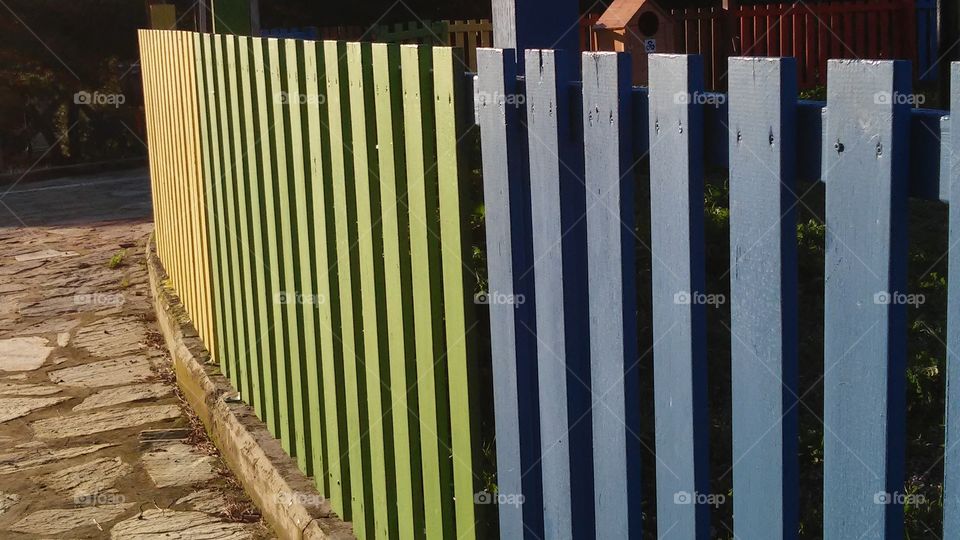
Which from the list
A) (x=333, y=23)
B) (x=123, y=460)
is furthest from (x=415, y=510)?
(x=333, y=23)

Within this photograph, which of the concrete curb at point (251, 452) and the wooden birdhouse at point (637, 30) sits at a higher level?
the wooden birdhouse at point (637, 30)

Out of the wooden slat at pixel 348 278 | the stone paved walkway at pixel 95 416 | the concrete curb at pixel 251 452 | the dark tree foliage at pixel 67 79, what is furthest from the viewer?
the dark tree foliage at pixel 67 79

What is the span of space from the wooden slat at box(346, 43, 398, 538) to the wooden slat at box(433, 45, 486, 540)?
392 millimetres

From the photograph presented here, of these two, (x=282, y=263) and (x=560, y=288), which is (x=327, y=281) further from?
(x=560, y=288)

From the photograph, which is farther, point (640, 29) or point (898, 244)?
point (640, 29)

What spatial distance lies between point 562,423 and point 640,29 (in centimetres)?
1070

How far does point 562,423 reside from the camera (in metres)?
2.30

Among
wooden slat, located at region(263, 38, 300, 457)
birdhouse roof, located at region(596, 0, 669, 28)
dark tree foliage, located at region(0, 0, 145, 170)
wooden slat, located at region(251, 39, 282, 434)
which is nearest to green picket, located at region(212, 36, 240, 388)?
wooden slat, located at region(251, 39, 282, 434)

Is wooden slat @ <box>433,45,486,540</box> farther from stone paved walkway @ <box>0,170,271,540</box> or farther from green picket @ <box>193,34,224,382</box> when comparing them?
green picket @ <box>193,34,224,382</box>

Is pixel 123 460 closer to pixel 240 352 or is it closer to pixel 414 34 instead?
pixel 240 352

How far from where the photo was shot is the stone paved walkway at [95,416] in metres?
4.31

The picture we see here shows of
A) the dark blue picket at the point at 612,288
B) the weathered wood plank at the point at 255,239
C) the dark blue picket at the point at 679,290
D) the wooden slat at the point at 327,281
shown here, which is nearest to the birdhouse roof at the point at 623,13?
the weathered wood plank at the point at 255,239

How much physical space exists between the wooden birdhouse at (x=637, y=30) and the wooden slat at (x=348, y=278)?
8978 millimetres

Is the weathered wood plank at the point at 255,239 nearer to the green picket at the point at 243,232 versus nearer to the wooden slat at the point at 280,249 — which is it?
the green picket at the point at 243,232
